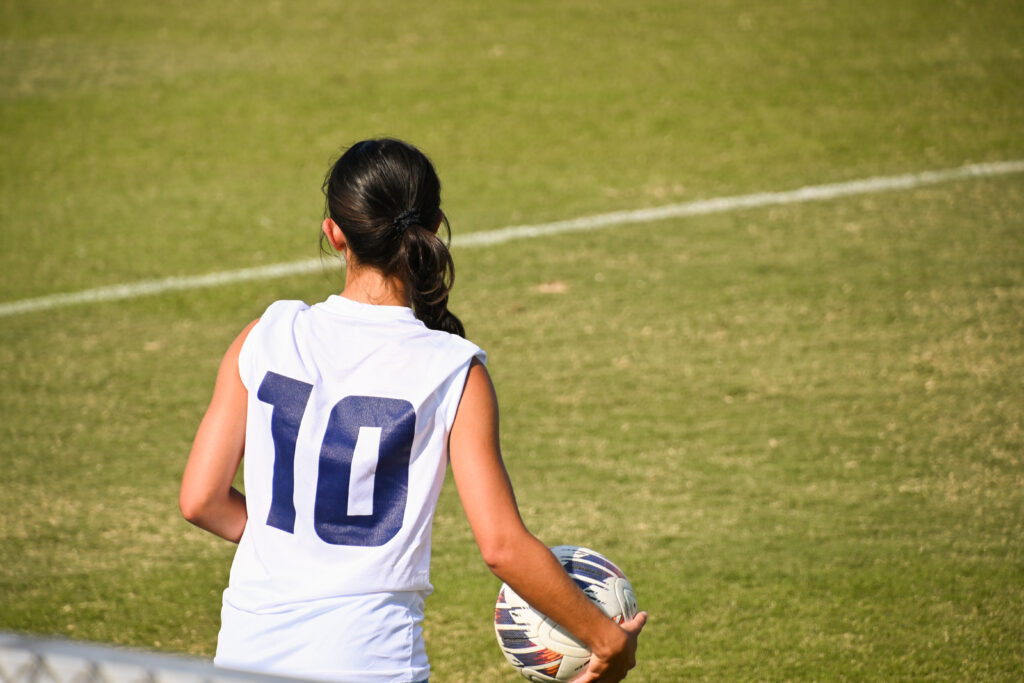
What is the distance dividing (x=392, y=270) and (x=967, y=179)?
6625mm

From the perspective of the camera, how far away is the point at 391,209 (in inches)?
83.6

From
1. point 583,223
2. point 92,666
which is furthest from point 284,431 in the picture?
point 583,223

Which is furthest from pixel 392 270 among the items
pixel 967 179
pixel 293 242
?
pixel 967 179

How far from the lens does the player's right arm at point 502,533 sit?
203 centimetres

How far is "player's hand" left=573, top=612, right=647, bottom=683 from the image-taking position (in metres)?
2.14

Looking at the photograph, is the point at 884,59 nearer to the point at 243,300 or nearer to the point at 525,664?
the point at 243,300

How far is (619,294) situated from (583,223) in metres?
1.07

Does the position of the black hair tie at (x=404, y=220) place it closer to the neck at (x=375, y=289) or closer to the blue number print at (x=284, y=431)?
the neck at (x=375, y=289)

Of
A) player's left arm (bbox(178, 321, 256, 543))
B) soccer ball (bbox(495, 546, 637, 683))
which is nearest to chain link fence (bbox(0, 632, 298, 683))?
player's left arm (bbox(178, 321, 256, 543))

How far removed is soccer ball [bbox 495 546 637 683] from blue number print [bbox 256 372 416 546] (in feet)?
1.97

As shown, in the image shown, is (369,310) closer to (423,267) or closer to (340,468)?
(423,267)

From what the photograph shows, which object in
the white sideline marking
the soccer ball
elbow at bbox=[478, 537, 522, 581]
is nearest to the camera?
elbow at bbox=[478, 537, 522, 581]

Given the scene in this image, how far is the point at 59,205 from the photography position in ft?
26.5

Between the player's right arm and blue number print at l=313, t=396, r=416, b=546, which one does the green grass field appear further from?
blue number print at l=313, t=396, r=416, b=546
